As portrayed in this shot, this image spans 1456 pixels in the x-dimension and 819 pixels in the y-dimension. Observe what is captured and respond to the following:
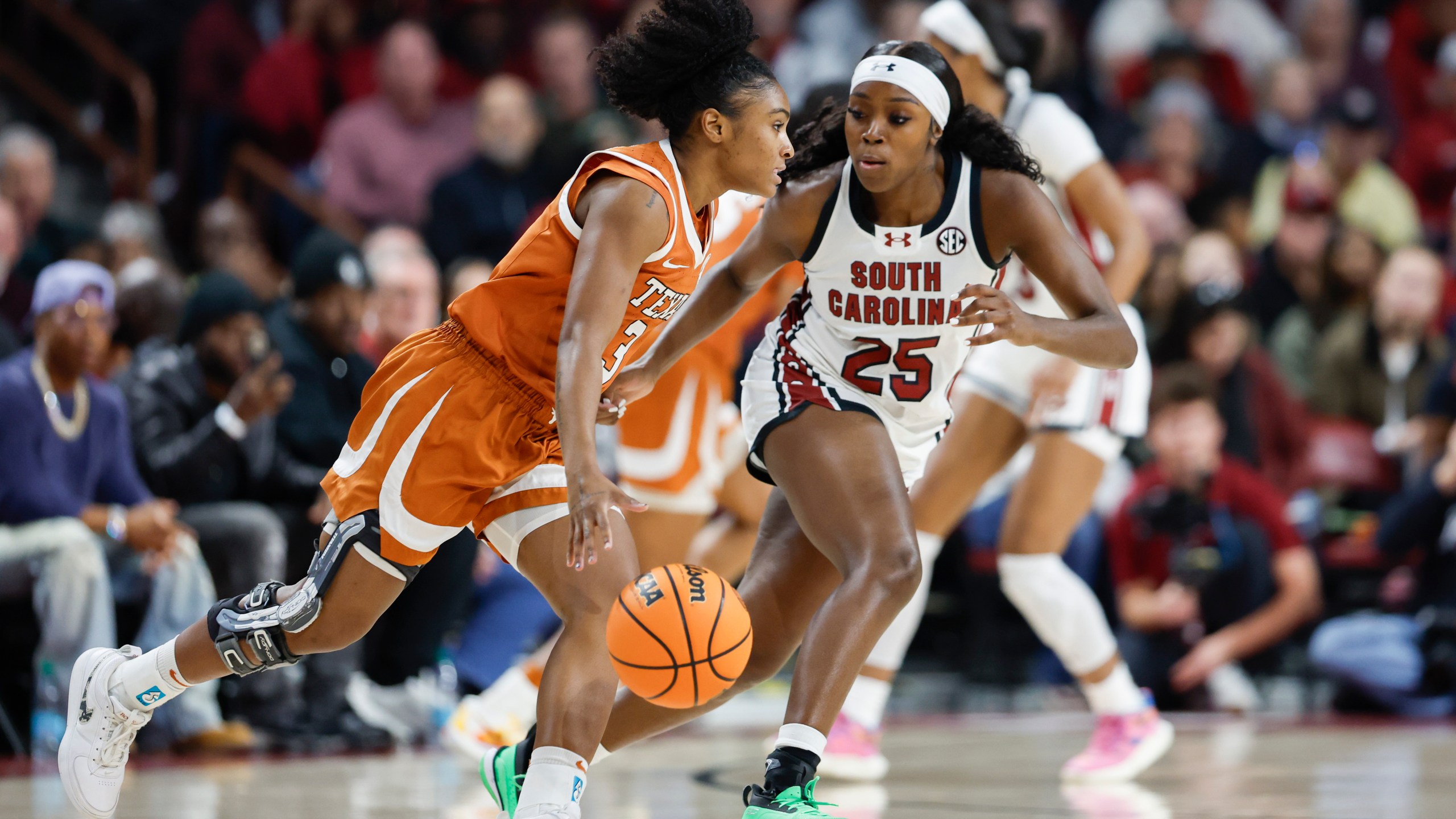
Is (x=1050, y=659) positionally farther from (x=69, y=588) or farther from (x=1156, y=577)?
(x=69, y=588)

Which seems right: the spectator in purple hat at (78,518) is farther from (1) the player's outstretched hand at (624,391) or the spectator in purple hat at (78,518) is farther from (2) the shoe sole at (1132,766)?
(2) the shoe sole at (1132,766)

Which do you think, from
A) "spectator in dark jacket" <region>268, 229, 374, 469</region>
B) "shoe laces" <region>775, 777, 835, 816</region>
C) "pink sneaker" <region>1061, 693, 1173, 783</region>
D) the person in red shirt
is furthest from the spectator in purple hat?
the person in red shirt

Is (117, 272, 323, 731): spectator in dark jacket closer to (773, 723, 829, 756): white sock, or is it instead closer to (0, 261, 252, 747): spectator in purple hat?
(0, 261, 252, 747): spectator in purple hat

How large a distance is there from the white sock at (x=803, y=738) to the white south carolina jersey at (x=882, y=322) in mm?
808

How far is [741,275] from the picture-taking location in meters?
4.24

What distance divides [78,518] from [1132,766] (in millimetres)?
3783

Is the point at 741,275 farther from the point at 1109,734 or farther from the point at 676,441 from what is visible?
the point at 1109,734

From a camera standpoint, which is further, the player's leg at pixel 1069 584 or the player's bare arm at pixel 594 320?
the player's leg at pixel 1069 584

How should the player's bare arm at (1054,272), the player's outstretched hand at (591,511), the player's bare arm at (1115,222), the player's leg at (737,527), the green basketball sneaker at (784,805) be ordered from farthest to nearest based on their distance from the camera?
the player's leg at (737,527), the player's bare arm at (1115,222), the player's bare arm at (1054,272), the green basketball sneaker at (784,805), the player's outstretched hand at (591,511)

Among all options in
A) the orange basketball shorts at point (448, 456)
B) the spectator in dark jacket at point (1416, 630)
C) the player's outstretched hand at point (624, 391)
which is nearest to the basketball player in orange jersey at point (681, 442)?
the player's outstretched hand at point (624, 391)

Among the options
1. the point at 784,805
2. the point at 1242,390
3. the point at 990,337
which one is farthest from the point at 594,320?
the point at 1242,390

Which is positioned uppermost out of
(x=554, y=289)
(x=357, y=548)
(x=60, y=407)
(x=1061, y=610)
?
(x=60, y=407)

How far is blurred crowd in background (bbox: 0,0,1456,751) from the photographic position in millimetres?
6199

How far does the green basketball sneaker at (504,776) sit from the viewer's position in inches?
157
